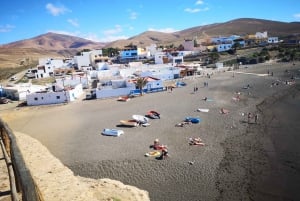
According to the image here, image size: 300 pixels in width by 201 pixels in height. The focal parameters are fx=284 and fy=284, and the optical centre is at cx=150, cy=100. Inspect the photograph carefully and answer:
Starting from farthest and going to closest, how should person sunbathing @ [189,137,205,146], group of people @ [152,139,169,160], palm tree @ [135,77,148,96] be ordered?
palm tree @ [135,77,148,96] → person sunbathing @ [189,137,205,146] → group of people @ [152,139,169,160]

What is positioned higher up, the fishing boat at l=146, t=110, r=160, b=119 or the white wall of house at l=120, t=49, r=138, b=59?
the white wall of house at l=120, t=49, r=138, b=59

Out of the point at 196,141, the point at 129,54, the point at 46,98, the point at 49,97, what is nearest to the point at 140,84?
the point at 49,97

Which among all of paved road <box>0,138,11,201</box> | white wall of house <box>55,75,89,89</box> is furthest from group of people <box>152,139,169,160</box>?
white wall of house <box>55,75,89,89</box>

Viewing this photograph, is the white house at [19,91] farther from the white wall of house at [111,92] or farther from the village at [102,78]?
the white wall of house at [111,92]

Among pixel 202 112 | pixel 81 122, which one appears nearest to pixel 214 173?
pixel 202 112

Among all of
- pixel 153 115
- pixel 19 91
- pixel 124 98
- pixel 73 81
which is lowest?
pixel 153 115

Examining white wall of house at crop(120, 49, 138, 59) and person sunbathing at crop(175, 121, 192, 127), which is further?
white wall of house at crop(120, 49, 138, 59)

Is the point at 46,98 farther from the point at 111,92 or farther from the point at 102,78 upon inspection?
the point at 102,78

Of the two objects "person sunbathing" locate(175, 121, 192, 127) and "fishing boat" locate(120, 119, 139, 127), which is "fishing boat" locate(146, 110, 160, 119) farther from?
"person sunbathing" locate(175, 121, 192, 127)
